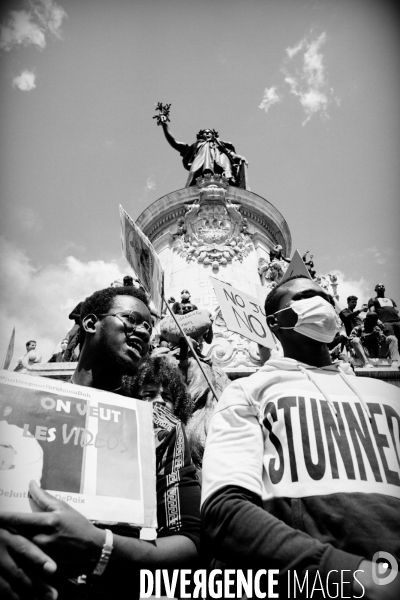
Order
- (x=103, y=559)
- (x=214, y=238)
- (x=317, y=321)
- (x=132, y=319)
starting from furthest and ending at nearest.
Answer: (x=214, y=238)
(x=132, y=319)
(x=317, y=321)
(x=103, y=559)

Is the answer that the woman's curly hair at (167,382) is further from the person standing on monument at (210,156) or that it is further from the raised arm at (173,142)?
the raised arm at (173,142)

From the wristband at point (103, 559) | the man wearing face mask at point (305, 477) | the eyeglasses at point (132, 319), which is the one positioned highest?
the eyeglasses at point (132, 319)

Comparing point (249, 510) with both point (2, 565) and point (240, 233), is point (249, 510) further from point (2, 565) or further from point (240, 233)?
point (240, 233)

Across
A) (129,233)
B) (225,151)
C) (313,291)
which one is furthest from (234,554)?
(225,151)

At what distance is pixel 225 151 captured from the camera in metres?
20.1

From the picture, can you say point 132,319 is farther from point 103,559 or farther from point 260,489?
point 103,559

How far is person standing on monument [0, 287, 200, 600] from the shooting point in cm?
154

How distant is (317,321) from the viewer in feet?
9.00

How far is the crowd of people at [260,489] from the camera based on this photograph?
5.15 ft

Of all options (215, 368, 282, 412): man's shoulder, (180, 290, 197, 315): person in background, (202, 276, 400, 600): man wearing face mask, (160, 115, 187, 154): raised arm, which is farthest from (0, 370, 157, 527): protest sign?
(160, 115, 187, 154): raised arm

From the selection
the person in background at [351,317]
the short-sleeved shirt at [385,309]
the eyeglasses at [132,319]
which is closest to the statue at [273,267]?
the person in background at [351,317]

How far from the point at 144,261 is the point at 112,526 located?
13.9 ft

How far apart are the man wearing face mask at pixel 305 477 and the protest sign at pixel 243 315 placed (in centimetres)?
283

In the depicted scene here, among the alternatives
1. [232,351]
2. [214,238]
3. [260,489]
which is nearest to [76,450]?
[260,489]
